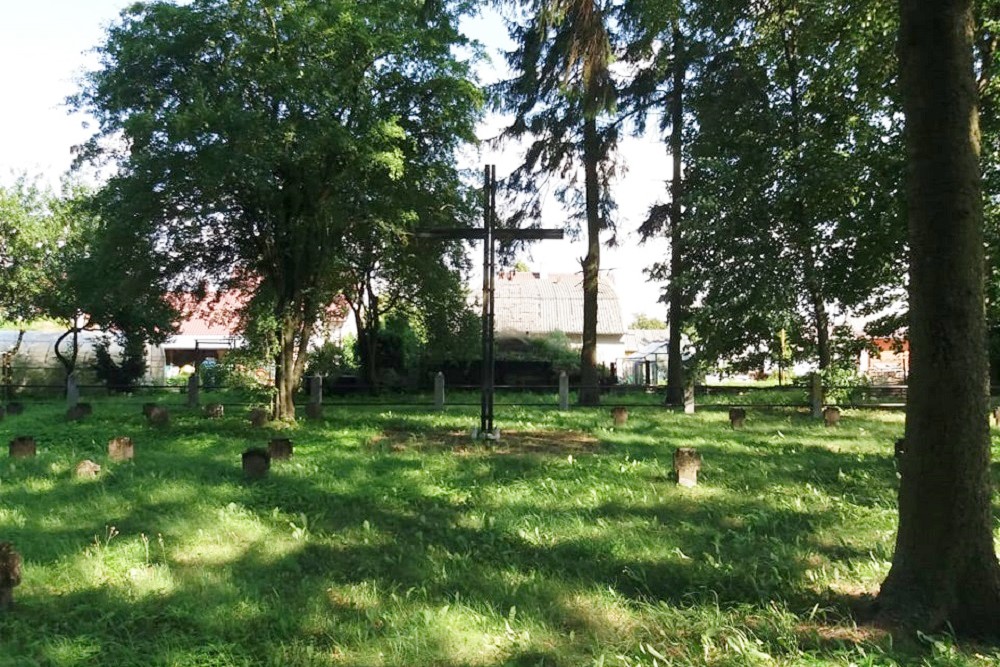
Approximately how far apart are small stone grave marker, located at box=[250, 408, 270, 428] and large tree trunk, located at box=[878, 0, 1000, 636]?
11.9 m

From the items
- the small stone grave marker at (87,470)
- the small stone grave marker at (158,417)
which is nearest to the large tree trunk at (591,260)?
the small stone grave marker at (158,417)

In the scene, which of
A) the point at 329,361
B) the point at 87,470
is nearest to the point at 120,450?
the point at 87,470

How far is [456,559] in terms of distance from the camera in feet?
18.2

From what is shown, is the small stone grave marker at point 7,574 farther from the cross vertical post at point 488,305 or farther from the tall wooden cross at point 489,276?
the cross vertical post at point 488,305

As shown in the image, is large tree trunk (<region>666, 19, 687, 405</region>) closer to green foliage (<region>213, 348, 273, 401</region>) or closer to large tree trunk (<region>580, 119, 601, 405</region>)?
large tree trunk (<region>580, 119, 601, 405</region>)

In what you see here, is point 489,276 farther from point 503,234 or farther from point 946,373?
point 946,373

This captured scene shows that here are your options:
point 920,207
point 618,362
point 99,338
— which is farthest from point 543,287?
point 920,207

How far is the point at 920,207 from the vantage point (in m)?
4.20

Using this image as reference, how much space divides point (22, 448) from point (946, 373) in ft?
36.5

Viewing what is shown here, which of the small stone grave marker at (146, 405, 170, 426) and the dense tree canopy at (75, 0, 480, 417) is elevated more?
the dense tree canopy at (75, 0, 480, 417)

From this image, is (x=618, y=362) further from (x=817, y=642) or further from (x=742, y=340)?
(x=817, y=642)

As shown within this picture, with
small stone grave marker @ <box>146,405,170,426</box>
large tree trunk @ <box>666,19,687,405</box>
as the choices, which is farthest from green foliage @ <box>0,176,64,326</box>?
large tree trunk @ <box>666,19,687,405</box>

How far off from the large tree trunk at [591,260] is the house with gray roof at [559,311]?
1921 cm

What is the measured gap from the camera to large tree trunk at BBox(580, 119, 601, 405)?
2069 cm
